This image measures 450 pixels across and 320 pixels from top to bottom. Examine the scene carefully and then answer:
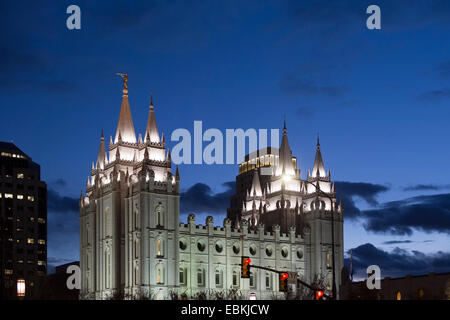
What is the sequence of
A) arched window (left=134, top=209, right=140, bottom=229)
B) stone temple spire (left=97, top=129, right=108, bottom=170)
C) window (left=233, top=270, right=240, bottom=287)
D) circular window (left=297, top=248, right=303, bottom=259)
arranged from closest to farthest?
arched window (left=134, top=209, right=140, bottom=229), window (left=233, top=270, right=240, bottom=287), stone temple spire (left=97, top=129, right=108, bottom=170), circular window (left=297, top=248, right=303, bottom=259)

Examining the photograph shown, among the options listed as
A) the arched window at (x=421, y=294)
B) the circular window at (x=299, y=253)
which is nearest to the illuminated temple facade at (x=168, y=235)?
the circular window at (x=299, y=253)

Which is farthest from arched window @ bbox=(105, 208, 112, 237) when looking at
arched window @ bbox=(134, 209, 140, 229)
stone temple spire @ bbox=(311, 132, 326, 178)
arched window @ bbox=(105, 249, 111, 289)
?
stone temple spire @ bbox=(311, 132, 326, 178)

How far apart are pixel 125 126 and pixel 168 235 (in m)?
18.2

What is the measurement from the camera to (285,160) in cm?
14225

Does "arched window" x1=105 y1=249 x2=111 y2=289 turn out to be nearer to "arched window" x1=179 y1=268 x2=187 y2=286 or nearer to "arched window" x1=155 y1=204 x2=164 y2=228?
"arched window" x1=155 y1=204 x2=164 y2=228

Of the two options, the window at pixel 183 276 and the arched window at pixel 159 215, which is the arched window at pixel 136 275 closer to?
the arched window at pixel 159 215

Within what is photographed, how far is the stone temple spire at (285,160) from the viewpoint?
5566 inches

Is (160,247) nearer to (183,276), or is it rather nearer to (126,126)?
(183,276)

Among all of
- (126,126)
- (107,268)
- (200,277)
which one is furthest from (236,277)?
(126,126)

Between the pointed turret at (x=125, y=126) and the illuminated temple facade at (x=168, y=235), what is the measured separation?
147 mm

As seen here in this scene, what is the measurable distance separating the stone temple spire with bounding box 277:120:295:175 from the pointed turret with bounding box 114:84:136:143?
27.6m

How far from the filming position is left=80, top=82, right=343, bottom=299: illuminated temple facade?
11644 cm
